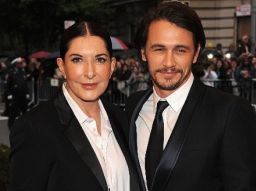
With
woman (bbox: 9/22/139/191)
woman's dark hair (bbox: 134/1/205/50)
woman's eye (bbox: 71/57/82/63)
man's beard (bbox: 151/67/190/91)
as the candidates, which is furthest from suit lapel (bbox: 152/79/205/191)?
woman's eye (bbox: 71/57/82/63)

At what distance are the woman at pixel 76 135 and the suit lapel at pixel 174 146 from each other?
10.7 inches

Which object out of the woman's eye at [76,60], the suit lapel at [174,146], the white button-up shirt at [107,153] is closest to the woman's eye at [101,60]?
the woman's eye at [76,60]

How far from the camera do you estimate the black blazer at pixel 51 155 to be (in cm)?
268

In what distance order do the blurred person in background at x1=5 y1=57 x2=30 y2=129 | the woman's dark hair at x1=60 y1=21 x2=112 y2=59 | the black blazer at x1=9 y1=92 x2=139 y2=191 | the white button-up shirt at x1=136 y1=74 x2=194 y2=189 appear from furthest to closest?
the blurred person in background at x1=5 y1=57 x2=30 y2=129 < the white button-up shirt at x1=136 y1=74 x2=194 y2=189 < the woman's dark hair at x1=60 y1=21 x2=112 y2=59 < the black blazer at x1=9 y1=92 x2=139 y2=191

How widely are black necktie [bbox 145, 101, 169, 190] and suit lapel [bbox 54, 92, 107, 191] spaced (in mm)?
296

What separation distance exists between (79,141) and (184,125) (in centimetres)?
59

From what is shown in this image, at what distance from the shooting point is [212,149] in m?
2.80

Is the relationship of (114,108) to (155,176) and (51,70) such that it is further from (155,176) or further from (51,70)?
(51,70)

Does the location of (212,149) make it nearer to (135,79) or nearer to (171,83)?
(171,83)

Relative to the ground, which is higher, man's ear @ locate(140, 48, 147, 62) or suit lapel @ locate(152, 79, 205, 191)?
man's ear @ locate(140, 48, 147, 62)

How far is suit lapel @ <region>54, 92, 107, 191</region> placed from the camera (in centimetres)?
284

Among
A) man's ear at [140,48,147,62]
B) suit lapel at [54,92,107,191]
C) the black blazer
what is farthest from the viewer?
man's ear at [140,48,147,62]

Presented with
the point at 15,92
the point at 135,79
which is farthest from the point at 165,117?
the point at 135,79

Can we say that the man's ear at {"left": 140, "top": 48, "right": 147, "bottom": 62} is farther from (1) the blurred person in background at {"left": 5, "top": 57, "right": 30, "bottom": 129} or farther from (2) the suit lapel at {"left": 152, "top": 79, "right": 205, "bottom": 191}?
(1) the blurred person in background at {"left": 5, "top": 57, "right": 30, "bottom": 129}
